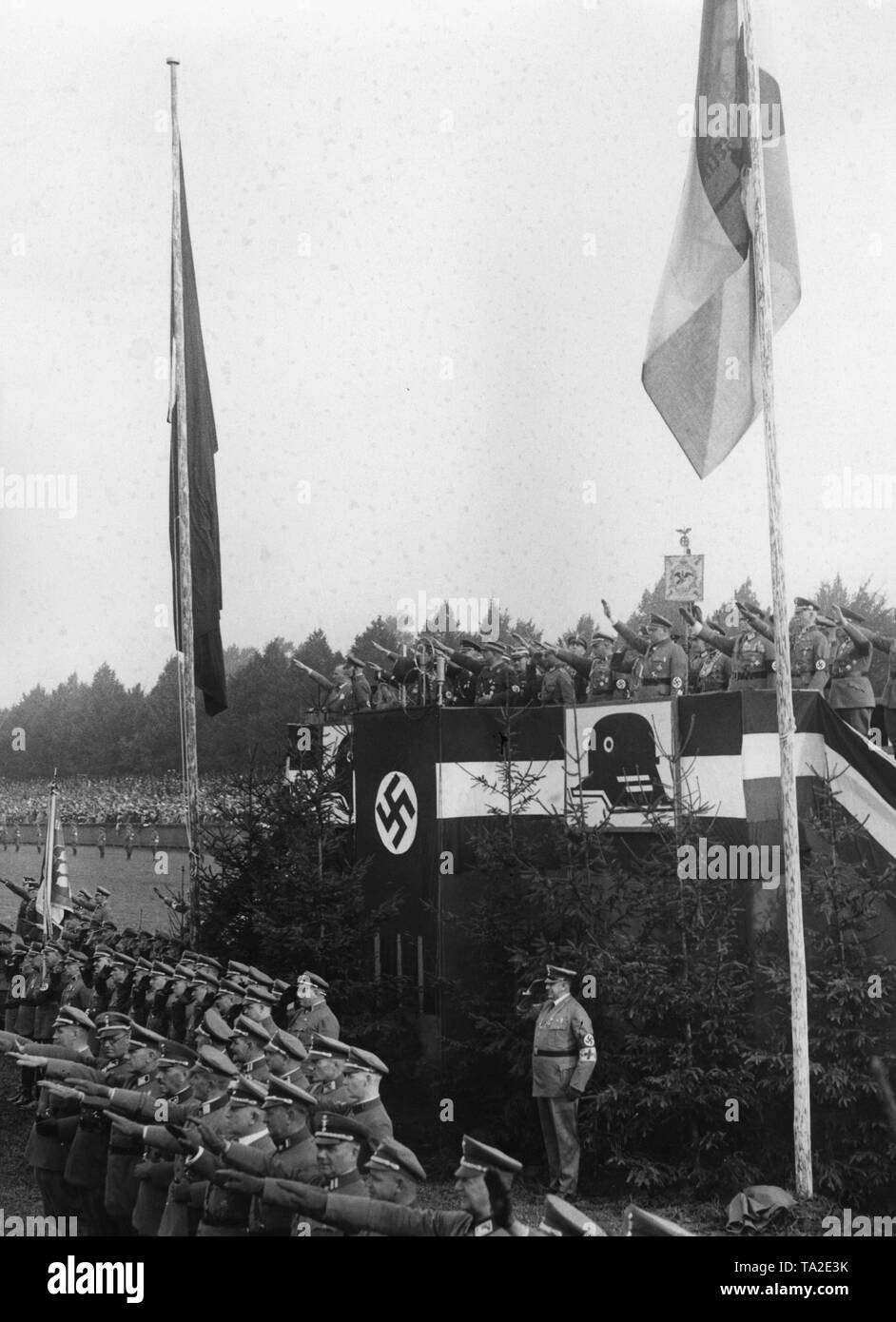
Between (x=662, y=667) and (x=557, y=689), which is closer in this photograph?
(x=662, y=667)

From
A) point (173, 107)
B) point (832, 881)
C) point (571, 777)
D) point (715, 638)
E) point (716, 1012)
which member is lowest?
point (716, 1012)

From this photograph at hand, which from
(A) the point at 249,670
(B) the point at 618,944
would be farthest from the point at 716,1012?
(A) the point at 249,670

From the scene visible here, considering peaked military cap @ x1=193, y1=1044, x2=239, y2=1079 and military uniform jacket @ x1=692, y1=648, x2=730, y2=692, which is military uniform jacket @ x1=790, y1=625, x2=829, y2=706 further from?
peaked military cap @ x1=193, y1=1044, x2=239, y2=1079

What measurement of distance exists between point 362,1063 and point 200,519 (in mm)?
8845

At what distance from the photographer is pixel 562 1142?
35.8 feet

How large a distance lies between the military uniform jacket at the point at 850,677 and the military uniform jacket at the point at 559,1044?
3565 mm

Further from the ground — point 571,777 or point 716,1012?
point 571,777

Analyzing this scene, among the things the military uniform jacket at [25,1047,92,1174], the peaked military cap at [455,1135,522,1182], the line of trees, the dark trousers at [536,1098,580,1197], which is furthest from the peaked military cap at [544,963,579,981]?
the line of trees

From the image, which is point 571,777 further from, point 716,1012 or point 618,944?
point 716,1012

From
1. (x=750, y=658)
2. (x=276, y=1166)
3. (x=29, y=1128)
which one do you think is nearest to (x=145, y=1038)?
(x=276, y=1166)

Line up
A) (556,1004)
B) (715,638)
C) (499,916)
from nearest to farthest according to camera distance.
→ (556,1004) → (499,916) → (715,638)

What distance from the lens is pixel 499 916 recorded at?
12094 millimetres

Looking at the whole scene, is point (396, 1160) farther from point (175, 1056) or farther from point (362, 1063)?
point (175, 1056)

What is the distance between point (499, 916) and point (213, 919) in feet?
11.3
